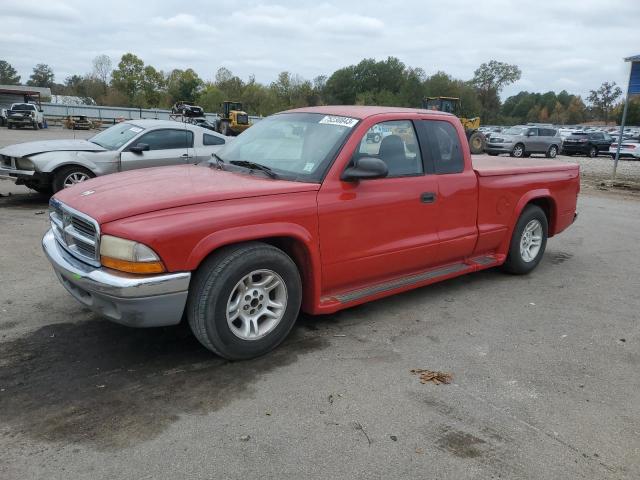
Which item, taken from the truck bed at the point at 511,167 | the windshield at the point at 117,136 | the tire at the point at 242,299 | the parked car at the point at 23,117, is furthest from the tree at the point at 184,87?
the tire at the point at 242,299

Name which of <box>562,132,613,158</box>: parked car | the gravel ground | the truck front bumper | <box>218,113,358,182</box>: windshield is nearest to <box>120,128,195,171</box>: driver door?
the gravel ground

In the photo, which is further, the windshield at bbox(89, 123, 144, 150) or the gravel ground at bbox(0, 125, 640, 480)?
the windshield at bbox(89, 123, 144, 150)

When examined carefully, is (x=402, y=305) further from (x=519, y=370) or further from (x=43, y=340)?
(x=43, y=340)

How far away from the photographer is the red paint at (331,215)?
132 inches

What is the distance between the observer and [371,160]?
3.95m

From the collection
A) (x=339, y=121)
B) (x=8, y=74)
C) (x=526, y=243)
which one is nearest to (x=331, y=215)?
(x=339, y=121)

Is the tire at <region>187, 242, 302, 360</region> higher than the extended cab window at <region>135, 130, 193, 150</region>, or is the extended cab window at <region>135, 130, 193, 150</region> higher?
the extended cab window at <region>135, 130, 193, 150</region>

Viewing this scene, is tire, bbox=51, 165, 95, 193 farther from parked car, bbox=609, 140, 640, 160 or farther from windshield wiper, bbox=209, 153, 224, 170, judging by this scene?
parked car, bbox=609, 140, 640, 160

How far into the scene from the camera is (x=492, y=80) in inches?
4040

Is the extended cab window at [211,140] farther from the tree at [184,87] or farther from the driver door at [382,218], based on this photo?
the tree at [184,87]

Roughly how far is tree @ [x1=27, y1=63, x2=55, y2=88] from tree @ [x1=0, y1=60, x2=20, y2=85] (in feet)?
9.10

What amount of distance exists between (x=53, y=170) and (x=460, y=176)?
6938 millimetres

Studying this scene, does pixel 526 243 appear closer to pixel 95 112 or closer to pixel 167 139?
pixel 167 139

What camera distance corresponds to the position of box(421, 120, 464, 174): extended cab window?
16.0 ft
